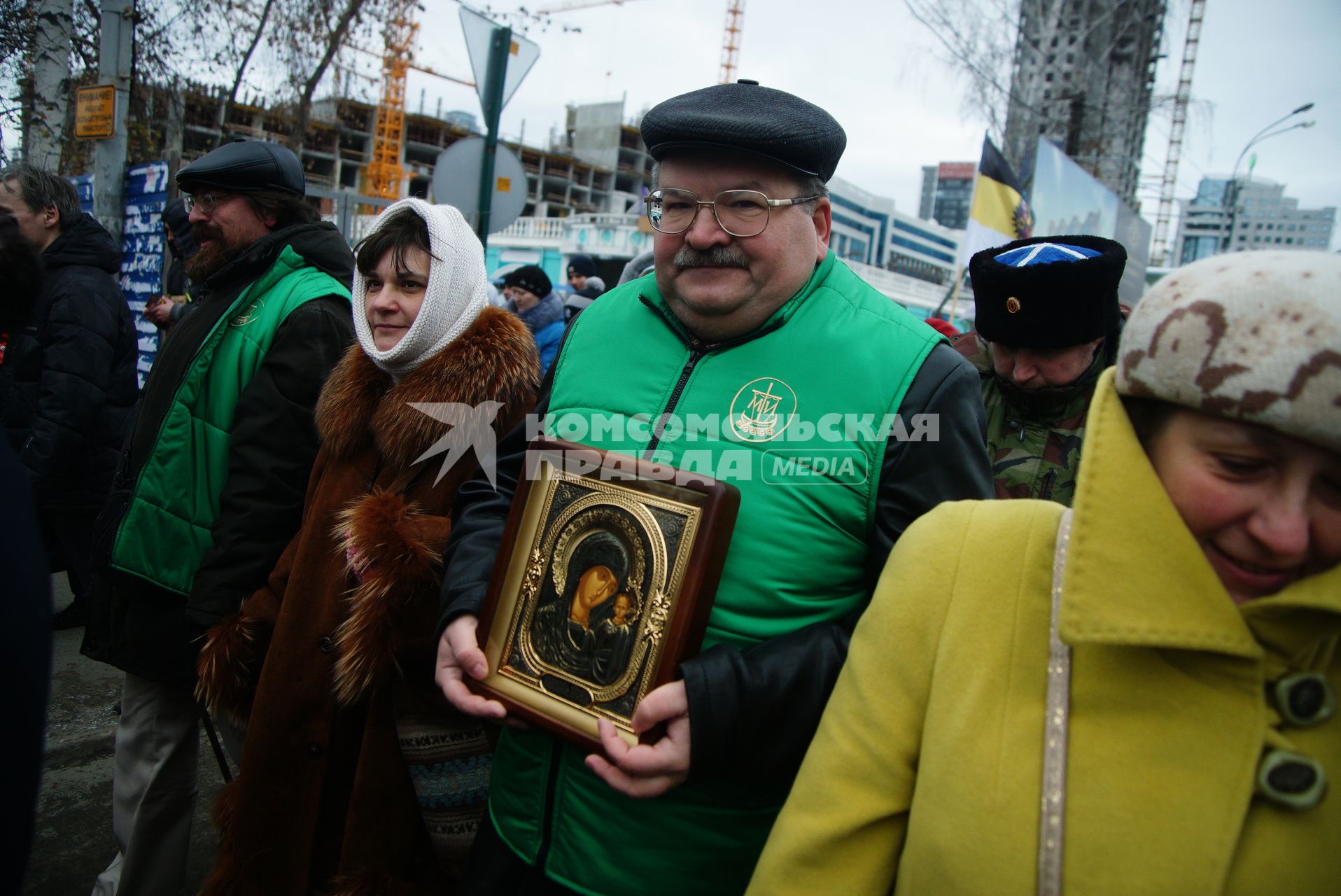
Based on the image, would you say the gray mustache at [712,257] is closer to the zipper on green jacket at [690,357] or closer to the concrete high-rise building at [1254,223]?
the zipper on green jacket at [690,357]

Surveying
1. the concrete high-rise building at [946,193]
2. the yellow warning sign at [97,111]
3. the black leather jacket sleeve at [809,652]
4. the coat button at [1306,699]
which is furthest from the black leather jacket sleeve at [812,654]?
the concrete high-rise building at [946,193]

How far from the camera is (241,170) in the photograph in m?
2.76

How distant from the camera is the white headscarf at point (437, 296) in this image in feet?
7.57

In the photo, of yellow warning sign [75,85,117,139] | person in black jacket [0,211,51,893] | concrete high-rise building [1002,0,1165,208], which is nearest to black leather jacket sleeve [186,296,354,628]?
person in black jacket [0,211,51,893]

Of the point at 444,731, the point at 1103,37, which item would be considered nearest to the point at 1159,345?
the point at 444,731

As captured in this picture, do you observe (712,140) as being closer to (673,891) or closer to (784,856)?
(784,856)

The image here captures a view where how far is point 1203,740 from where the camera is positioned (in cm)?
102

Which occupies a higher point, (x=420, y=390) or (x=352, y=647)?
(x=420, y=390)

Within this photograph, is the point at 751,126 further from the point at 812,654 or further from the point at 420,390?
the point at 420,390

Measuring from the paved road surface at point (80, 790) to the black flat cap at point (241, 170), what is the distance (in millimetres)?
1532

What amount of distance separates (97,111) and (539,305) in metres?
3.49

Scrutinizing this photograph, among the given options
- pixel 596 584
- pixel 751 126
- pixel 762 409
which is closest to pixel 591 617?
pixel 596 584

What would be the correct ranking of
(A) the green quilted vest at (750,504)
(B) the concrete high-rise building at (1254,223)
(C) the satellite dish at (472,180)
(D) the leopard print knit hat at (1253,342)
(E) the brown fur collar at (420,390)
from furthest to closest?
(B) the concrete high-rise building at (1254,223)
(C) the satellite dish at (472,180)
(E) the brown fur collar at (420,390)
(A) the green quilted vest at (750,504)
(D) the leopard print knit hat at (1253,342)

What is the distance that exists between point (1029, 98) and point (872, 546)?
496 inches
